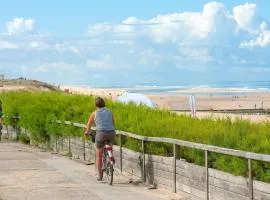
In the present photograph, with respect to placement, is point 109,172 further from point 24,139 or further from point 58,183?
point 24,139

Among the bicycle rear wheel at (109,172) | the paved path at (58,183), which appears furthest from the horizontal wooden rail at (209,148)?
the paved path at (58,183)

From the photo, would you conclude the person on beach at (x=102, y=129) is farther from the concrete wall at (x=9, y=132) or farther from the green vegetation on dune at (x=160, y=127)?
the concrete wall at (x=9, y=132)

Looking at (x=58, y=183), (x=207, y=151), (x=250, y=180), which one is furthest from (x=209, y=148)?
(x=58, y=183)

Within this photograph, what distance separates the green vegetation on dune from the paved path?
3.58ft

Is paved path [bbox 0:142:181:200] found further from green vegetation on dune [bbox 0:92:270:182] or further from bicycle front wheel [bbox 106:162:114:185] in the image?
green vegetation on dune [bbox 0:92:270:182]

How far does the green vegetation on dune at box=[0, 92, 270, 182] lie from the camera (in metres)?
10.6

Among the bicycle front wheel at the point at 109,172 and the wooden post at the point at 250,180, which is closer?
the wooden post at the point at 250,180

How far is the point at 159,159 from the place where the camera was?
44.4 feet

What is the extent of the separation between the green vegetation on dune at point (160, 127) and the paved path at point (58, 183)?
1090mm

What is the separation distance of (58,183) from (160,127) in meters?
2.52

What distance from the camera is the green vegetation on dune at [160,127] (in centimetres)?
1059

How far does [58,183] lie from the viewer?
46.4 ft

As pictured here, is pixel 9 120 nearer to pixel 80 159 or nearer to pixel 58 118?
pixel 58 118

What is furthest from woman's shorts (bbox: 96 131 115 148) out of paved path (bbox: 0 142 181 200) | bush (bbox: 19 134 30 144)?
bush (bbox: 19 134 30 144)
